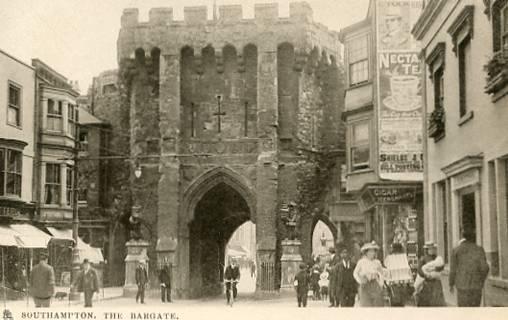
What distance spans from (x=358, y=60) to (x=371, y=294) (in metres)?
6.61

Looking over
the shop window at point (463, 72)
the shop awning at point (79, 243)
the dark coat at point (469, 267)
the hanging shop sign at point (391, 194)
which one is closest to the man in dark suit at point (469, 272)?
the dark coat at point (469, 267)

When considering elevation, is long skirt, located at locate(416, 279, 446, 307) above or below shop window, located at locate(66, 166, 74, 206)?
below

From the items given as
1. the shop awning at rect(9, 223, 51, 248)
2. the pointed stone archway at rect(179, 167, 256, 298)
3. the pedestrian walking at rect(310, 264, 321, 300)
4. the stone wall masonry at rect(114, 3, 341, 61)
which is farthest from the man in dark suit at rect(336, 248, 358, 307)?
the stone wall masonry at rect(114, 3, 341, 61)

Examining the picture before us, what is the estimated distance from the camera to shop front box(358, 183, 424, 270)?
36.5 feet

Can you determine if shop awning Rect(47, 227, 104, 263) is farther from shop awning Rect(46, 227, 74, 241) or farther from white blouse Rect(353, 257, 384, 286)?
white blouse Rect(353, 257, 384, 286)

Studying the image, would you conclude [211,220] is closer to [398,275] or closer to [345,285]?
[345,285]

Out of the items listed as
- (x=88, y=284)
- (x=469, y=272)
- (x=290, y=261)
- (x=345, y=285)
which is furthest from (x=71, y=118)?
(x=469, y=272)

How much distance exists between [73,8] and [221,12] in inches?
296

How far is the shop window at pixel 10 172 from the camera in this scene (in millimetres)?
10984

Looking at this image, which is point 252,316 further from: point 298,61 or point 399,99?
point 298,61

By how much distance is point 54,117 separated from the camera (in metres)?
13.7

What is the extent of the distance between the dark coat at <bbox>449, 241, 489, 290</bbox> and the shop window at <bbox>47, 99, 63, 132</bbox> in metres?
8.64

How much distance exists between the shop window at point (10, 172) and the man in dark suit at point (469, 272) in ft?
21.0

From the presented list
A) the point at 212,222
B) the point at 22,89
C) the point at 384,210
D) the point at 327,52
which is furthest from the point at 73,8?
the point at 212,222
